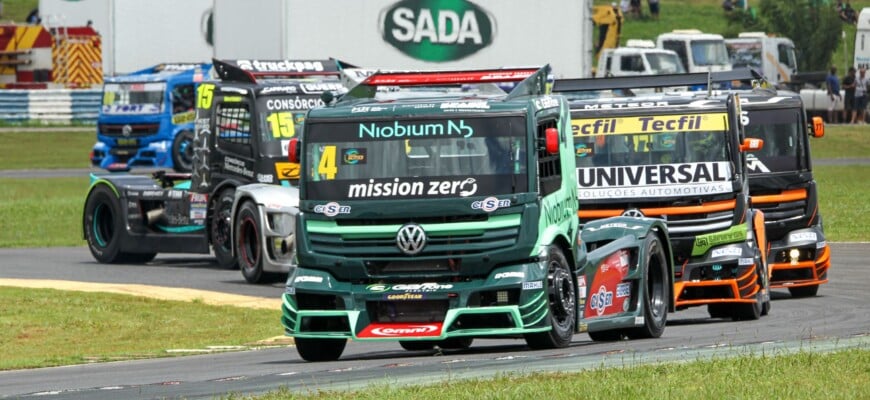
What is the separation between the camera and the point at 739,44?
54.6m

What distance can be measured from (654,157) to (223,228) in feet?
24.3

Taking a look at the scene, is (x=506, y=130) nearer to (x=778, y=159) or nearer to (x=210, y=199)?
(x=778, y=159)

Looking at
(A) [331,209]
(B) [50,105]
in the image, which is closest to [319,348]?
(A) [331,209]

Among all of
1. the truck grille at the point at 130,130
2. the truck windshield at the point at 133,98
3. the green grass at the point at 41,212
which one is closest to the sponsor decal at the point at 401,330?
the green grass at the point at 41,212

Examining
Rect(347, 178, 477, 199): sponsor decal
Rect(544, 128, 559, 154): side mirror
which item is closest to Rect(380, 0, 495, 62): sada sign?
Rect(544, 128, 559, 154): side mirror

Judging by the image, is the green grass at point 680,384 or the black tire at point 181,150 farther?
the black tire at point 181,150

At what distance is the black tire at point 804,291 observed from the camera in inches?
797

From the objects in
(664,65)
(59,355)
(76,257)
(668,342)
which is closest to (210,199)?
(76,257)

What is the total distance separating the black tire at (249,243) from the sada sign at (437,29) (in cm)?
1274

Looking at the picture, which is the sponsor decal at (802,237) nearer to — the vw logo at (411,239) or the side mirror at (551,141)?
the side mirror at (551,141)

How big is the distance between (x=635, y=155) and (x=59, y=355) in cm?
584

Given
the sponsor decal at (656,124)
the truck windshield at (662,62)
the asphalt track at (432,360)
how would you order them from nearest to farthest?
1. the asphalt track at (432,360)
2. the sponsor decal at (656,124)
3. the truck windshield at (662,62)

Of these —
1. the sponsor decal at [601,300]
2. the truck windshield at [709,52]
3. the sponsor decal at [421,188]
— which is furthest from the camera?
Answer: the truck windshield at [709,52]

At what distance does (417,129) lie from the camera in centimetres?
1317
